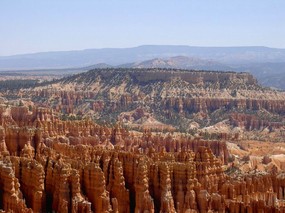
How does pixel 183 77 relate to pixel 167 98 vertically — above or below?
above

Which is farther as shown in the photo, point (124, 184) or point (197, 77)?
point (197, 77)

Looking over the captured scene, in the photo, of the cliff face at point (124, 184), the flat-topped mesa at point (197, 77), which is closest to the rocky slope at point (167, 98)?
the flat-topped mesa at point (197, 77)

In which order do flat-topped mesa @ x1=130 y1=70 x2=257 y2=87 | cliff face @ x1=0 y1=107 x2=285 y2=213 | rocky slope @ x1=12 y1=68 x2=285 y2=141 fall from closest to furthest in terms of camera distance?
cliff face @ x1=0 y1=107 x2=285 y2=213 < rocky slope @ x1=12 y1=68 x2=285 y2=141 < flat-topped mesa @ x1=130 y1=70 x2=257 y2=87

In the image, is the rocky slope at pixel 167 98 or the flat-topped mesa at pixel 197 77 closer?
the rocky slope at pixel 167 98

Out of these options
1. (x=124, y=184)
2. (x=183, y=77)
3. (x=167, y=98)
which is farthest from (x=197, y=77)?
(x=124, y=184)

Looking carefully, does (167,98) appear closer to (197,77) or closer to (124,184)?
(197,77)

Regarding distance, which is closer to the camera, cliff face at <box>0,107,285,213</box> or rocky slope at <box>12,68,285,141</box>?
cliff face at <box>0,107,285,213</box>

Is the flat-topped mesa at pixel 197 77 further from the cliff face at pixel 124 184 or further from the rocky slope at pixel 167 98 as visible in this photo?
the cliff face at pixel 124 184

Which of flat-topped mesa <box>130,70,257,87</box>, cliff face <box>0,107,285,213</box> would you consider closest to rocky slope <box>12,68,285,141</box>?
flat-topped mesa <box>130,70,257,87</box>

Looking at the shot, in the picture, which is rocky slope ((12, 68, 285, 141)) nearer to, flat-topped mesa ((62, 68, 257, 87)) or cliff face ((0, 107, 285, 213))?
flat-topped mesa ((62, 68, 257, 87))

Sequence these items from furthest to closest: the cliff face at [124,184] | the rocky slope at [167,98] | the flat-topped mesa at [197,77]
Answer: the flat-topped mesa at [197,77] < the rocky slope at [167,98] < the cliff face at [124,184]

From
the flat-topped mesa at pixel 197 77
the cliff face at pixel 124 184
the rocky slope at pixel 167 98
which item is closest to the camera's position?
the cliff face at pixel 124 184

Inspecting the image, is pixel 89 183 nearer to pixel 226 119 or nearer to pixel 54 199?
pixel 54 199
